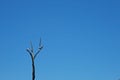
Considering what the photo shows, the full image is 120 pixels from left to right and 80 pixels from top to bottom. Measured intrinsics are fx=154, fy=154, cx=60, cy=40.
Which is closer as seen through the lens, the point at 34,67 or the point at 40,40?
the point at 34,67

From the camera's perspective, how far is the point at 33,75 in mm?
13992

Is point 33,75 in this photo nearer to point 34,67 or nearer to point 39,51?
point 34,67

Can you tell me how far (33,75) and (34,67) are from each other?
0.72 meters

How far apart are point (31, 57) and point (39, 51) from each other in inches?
37.2

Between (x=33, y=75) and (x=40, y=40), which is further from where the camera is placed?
(x=40, y=40)

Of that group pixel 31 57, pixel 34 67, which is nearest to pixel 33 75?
pixel 34 67

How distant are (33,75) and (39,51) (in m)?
2.29

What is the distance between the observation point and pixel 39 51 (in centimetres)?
1473

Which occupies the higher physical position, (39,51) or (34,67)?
(39,51)

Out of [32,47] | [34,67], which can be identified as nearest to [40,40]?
[32,47]

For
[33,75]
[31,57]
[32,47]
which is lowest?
[33,75]

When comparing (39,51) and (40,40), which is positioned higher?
(40,40)

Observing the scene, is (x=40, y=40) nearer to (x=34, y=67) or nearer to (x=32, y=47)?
(x=32, y=47)

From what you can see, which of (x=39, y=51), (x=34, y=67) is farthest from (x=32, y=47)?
(x=34, y=67)
